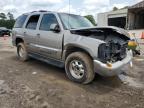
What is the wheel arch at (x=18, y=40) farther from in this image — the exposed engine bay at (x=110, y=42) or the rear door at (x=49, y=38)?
the exposed engine bay at (x=110, y=42)

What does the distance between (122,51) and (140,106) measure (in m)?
1.82

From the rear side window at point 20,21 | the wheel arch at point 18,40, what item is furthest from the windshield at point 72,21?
the wheel arch at point 18,40

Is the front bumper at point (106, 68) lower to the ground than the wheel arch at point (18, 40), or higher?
lower

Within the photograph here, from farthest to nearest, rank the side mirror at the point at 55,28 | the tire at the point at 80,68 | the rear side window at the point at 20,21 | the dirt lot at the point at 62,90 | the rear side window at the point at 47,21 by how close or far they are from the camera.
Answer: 1. the rear side window at the point at 20,21
2. the rear side window at the point at 47,21
3. the side mirror at the point at 55,28
4. the tire at the point at 80,68
5. the dirt lot at the point at 62,90

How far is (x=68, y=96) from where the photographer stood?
4.86 meters

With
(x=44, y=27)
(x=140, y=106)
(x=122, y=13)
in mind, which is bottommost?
(x=140, y=106)

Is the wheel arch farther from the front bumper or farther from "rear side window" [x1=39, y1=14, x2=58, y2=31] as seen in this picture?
the front bumper

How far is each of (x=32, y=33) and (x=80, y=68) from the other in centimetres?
259

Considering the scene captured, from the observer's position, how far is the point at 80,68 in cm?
568

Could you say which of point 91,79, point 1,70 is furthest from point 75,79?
point 1,70

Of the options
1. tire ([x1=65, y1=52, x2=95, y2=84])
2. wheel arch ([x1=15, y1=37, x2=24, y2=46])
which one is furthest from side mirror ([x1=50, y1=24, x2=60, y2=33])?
wheel arch ([x1=15, y1=37, x2=24, y2=46])

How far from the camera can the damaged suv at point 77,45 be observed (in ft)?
17.0

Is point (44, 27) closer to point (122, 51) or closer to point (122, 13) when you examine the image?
point (122, 51)

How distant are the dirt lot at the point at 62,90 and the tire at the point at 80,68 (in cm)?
18
